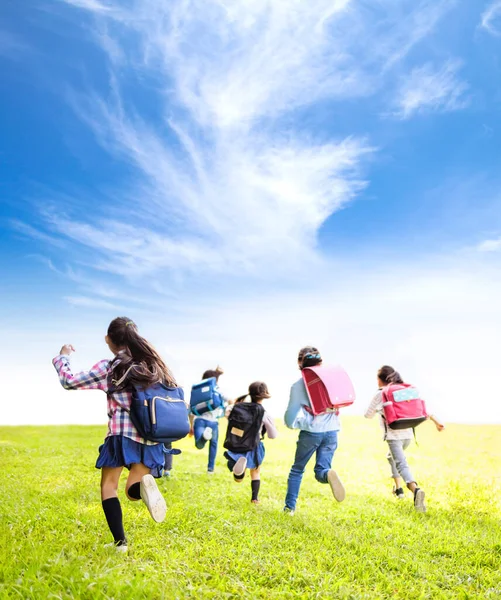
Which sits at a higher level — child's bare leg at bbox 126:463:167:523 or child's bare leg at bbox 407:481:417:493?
child's bare leg at bbox 126:463:167:523

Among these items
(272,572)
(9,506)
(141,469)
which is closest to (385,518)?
(272,572)

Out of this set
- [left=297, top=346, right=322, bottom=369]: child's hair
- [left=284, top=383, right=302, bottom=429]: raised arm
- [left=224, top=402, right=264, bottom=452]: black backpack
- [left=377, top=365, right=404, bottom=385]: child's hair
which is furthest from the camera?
[left=377, top=365, right=404, bottom=385]: child's hair

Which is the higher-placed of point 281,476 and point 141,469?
point 141,469

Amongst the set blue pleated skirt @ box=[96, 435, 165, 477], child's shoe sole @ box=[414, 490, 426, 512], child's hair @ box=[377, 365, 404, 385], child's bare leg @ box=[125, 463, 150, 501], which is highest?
child's hair @ box=[377, 365, 404, 385]

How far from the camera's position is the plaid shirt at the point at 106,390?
19.5 feet

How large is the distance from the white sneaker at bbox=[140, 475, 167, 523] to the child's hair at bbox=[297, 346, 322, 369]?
131 inches

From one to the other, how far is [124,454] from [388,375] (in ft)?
18.8

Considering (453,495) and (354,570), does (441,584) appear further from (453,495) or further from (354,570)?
(453,495)

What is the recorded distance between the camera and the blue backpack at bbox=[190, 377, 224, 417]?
39.8 feet

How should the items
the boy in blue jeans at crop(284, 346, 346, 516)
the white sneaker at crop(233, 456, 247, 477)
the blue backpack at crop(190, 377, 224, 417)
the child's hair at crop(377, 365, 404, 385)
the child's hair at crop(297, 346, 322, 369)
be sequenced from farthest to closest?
the blue backpack at crop(190, 377, 224, 417) → the child's hair at crop(377, 365, 404, 385) → the white sneaker at crop(233, 456, 247, 477) → the child's hair at crop(297, 346, 322, 369) → the boy in blue jeans at crop(284, 346, 346, 516)

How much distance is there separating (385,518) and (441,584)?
263 centimetres

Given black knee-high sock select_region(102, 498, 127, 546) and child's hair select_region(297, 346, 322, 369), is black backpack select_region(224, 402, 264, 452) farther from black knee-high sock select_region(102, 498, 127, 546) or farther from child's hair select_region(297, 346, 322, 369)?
black knee-high sock select_region(102, 498, 127, 546)

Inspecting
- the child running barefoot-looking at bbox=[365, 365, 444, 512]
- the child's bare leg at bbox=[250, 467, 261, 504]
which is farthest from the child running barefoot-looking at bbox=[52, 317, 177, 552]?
the child running barefoot-looking at bbox=[365, 365, 444, 512]

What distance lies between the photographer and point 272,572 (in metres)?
5.77
